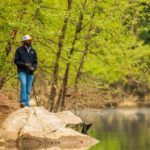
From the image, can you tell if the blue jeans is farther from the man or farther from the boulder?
the boulder

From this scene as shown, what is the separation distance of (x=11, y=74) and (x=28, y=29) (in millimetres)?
2167

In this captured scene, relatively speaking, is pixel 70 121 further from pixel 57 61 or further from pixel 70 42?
pixel 70 42

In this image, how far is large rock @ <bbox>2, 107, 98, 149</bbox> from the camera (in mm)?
17922

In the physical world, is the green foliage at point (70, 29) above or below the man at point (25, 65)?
above

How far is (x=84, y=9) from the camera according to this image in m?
25.4

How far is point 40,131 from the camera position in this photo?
1833 cm

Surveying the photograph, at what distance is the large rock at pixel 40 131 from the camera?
58.8ft

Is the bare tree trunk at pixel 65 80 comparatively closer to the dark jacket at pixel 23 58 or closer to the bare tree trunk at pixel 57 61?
the bare tree trunk at pixel 57 61

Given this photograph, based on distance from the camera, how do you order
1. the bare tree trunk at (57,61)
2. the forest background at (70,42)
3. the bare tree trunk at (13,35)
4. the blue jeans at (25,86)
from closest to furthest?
1. the blue jeans at (25,86)
2. the bare tree trunk at (13,35)
3. the forest background at (70,42)
4. the bare tree trunk at (57,61)

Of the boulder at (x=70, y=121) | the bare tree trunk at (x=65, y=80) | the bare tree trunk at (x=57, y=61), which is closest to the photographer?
the boulder at (x=70, y=121)

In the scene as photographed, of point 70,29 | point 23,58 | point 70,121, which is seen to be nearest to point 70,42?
point 70,29

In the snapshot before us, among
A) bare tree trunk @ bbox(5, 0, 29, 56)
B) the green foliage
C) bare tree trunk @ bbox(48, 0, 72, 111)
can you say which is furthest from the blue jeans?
bare tree trunk @ bbox(48, 0, 72, 111)

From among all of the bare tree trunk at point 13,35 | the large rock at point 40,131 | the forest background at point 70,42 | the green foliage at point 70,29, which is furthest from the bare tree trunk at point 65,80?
the large rock at point 40,131

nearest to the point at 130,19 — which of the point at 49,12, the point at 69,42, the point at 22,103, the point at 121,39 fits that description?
the point at 121,39
